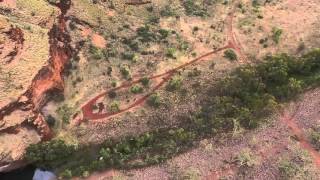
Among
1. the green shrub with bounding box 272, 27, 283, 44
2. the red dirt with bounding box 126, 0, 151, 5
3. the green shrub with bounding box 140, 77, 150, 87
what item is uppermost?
the red dirt with bounding box 126, 0, 151, 5

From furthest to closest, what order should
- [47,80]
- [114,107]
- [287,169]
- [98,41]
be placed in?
[98,41]
[114,107]
[47,80]
[287,169]

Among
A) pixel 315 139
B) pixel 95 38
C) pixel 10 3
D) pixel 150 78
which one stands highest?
pixel 10 3

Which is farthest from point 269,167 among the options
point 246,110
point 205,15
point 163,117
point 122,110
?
point 205,15

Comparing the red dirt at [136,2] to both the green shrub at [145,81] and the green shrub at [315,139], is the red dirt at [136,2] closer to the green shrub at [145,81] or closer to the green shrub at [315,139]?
the green shrub at [145,81]

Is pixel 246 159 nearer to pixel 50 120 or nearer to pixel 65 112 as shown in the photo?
pixel 65 112

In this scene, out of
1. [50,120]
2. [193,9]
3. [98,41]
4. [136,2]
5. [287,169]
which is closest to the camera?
[287,169]

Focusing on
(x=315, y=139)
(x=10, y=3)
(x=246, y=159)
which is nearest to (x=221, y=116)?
(x=246, y=159)

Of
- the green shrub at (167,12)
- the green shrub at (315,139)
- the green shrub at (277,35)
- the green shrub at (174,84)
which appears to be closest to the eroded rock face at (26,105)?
the green shrub at (174,84)

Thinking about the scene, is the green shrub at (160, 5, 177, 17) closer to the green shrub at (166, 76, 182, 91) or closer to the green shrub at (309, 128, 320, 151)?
the green shrub at (166, 76, 182, 91)

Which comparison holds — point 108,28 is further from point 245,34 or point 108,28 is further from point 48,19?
point 245,34

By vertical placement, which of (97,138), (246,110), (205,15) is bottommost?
(97,138)

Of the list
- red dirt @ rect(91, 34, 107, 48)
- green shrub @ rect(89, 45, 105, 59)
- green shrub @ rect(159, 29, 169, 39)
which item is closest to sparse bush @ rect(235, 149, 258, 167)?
green shrub @ rect(159, 29, 169, 39)
